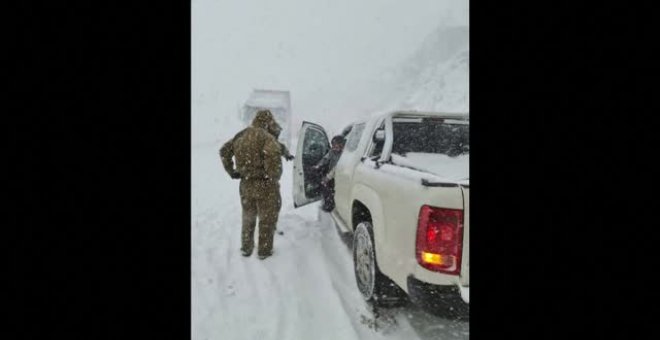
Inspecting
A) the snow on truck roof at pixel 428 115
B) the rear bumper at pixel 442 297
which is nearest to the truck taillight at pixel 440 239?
the rear bumper at pixel 442 297

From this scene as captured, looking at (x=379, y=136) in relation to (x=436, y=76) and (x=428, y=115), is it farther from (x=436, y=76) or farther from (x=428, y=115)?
(x=436, y=76)

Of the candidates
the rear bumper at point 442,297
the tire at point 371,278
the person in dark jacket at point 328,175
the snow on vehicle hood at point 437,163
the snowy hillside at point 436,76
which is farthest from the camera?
the person in dark jacket at point 328,175

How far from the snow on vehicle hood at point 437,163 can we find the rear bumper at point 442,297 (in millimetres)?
770

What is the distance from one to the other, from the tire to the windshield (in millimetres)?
820

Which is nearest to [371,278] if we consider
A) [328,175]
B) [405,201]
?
[405,201]

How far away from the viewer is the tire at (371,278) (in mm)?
2891

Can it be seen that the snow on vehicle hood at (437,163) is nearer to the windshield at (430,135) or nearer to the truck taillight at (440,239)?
the windshield at (430,135)

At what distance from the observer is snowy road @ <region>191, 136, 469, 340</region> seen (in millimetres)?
2924

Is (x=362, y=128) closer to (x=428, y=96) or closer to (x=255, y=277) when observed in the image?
(x=428, y=96)

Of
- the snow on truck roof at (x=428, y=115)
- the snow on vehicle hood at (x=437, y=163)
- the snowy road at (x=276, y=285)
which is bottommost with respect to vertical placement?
the snowy road at (x=276, y=285)

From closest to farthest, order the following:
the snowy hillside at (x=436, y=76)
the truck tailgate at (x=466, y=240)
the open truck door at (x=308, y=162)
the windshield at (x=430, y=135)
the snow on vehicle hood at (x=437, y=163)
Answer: the truck tailgate at (x=466, y=240)
the snow on vehicle hood at (x=437, y=163)
the windshield at (x=430, y=135)
the snowy hillside at (x=436, y=76)
the open truck door at (x=308, y=162)

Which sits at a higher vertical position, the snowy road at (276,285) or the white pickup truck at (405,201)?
the white pickup truck at (405,201)

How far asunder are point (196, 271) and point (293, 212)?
1407 millimetres
